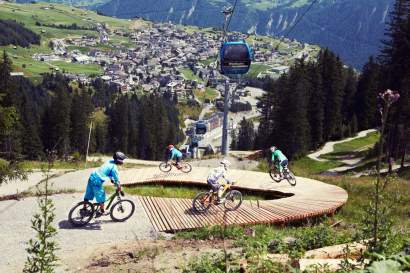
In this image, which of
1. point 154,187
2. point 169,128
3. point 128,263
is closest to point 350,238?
point 128,263

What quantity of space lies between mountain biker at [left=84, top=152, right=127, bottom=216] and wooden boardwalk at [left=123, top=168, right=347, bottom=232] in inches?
69.3

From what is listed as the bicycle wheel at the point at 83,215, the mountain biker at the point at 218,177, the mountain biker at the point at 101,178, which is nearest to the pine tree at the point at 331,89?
the mountain biker at the point at 218,177

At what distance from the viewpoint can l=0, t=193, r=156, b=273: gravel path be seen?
11.8 metres

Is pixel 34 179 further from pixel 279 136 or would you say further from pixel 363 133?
pixel 363 133

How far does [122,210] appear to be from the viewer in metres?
15.3

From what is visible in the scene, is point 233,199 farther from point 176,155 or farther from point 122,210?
point 176,155

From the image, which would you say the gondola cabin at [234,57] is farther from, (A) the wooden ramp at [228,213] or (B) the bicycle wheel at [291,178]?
(A) the wooden ramp at [228,213]

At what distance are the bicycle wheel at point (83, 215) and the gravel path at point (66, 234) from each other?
0.21m

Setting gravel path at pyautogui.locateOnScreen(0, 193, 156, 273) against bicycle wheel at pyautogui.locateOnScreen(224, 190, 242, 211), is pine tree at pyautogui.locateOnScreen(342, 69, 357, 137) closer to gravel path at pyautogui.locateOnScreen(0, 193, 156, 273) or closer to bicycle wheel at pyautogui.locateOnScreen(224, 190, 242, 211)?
bicycle wheel at pyautogui.locateOnScreen(224, 190, 242, 211)

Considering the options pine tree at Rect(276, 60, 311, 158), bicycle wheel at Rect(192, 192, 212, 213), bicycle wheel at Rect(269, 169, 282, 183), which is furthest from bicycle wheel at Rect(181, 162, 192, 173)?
pine tree at Rect(276, 60, 311, 158)

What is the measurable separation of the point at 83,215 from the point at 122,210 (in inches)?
50.1

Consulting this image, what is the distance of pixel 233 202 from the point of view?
1669 centimetres

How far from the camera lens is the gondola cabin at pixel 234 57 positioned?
108ft

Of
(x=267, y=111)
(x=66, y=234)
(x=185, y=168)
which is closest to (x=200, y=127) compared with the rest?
(x=267, y=111)
